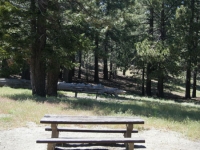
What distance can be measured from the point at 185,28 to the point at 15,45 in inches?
690

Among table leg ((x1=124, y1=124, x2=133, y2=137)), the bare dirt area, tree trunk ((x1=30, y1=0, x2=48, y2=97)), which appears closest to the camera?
table leg ((x1=124, y1=124, x2=133, y2=137))

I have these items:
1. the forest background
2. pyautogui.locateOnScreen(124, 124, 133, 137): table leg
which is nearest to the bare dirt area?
pyautogui.locateOnScreen(124, 124, 133, 137): table leg

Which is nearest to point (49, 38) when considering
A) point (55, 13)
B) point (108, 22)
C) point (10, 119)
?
point (55, 13)

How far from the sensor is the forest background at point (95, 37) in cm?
1421

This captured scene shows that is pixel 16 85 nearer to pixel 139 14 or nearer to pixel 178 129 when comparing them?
pixel 139 14

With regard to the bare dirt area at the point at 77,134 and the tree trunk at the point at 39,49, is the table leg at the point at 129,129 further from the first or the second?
the tree trunk at the point at 39,49

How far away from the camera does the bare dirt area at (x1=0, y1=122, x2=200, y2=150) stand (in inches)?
253

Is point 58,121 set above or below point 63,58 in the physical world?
below

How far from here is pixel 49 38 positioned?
15508 mm

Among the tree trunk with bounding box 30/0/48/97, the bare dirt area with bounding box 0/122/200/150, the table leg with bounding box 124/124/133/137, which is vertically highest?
the tree trunk with bounding box 30/0/48/97

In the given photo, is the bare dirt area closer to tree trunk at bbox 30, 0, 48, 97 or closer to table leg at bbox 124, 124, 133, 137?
table leg at bbox 124, 124, 133, 137

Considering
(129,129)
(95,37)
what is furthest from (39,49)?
(95,37)

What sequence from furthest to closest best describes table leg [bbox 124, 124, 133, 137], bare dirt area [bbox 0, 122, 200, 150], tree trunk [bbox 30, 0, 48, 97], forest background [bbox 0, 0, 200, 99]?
tree trunk [bbox 30, 0, 48, 97]
forest background [bbox 0, 0, 200, 99]
bare dirt area [bbox 0, 122, 200, 150]
table leg [bbox 124, 124, 133, 137]

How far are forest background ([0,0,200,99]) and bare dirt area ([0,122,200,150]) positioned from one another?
6810 millimetres
